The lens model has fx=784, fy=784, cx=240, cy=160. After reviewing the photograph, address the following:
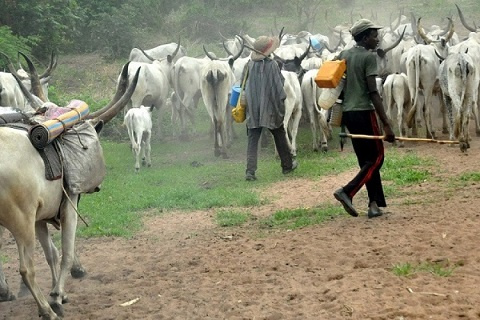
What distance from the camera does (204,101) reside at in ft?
47.7

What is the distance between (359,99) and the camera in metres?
7.84

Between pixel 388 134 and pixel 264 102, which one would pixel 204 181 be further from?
pixel 388 134

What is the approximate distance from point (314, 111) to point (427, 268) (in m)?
8.55

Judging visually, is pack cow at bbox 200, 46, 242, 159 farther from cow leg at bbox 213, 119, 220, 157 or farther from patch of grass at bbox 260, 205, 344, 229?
patch of grass at bbox 260, 205, 344, 229

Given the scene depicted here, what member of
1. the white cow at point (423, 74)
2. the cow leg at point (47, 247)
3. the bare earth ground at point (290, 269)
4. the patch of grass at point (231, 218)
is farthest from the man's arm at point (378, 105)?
the white cow at point (423, 74)

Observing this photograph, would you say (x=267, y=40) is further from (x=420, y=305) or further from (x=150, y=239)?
(x=420, y=305)

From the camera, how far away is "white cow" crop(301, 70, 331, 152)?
44.7ft

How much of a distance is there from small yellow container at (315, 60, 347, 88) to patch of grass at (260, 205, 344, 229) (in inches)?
55.9

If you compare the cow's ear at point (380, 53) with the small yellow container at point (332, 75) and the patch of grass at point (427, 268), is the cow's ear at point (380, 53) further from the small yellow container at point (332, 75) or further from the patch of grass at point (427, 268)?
the patch of grass at point (427, 268)

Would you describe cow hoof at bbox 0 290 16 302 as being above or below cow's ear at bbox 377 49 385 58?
below

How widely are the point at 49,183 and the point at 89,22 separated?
69.1ft

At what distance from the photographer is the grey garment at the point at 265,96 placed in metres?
11.5

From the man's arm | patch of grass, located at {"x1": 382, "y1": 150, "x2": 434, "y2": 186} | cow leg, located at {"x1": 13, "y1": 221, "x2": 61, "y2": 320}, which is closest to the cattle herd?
cow leg, located at {"x1": 13, "y1": 221, "x2": 61, "y2": 320}

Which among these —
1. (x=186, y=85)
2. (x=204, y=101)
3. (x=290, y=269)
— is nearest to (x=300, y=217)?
(x=290, y=269)
